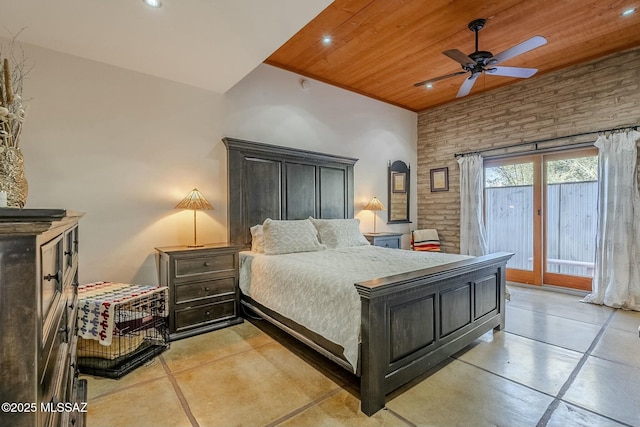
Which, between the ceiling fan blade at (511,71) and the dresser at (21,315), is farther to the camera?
the ceiling fan blade at (511,71)

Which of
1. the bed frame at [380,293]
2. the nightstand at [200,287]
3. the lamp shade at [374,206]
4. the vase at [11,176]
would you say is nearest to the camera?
the vase at [11,176]

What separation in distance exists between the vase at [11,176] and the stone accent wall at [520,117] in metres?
5.38

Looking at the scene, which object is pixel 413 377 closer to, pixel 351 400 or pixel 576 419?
pixel 351 400

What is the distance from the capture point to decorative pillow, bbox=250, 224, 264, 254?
3.51 metres

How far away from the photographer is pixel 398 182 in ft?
18.9

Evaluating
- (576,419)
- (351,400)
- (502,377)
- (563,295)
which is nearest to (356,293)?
(351,400)

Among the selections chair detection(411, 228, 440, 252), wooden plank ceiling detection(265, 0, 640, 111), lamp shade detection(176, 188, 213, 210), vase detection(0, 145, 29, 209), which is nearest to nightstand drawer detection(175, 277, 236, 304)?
lamp shade detection(176, 188, 213, 210)

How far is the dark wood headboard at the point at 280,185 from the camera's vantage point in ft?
12.4

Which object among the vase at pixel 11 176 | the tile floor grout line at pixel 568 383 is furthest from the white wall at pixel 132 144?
the tile floor grout line at pixel 568 383

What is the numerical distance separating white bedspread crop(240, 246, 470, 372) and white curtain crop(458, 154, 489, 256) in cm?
239

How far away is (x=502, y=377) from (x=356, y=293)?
1333 millimetres

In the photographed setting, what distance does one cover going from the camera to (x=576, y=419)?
1.79 meters

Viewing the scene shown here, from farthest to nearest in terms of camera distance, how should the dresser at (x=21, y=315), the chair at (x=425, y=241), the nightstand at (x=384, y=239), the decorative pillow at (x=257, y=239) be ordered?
the chair at (x=425, y=241), the nightstand at (x=384, y=239), the decorative pillow at (x=257, y=239), the dresser at (x=21, y=315)

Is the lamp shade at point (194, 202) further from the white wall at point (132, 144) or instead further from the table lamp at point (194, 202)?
the white wall at point (132, 144)
